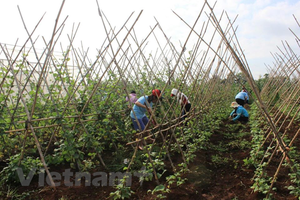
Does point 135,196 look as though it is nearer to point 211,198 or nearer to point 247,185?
point 211,198

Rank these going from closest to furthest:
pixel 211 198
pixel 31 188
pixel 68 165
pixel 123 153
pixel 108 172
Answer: pixel 211 198, pixel 31 188, pixel 108 172, pixel 68 165, pixel 123 153

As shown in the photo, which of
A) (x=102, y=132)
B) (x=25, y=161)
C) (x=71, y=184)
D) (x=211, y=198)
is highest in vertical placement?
(x=102, y=132)

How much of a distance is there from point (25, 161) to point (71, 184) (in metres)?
0.67

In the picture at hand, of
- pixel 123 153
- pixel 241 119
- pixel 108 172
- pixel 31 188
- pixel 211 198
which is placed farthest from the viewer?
pixel 241 119

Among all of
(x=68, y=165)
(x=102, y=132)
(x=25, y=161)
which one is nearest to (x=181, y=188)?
(x=102, y=132)

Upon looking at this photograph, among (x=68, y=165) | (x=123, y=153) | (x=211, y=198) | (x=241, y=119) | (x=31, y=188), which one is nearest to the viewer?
(x=211, y=198)

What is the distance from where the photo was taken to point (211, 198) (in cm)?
257

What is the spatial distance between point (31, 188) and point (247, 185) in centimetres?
261

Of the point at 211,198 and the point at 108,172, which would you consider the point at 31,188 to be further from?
the point at 211,198

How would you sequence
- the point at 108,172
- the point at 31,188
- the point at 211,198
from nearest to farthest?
the point at 211,198 < the point at 31,188 < the point at 108,172

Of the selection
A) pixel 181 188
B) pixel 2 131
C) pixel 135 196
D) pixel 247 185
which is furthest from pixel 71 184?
pixel 247 185

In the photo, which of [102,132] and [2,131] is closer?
[2,131]

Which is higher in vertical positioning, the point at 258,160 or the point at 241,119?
the point at 241,119

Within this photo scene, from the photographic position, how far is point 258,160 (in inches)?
130
